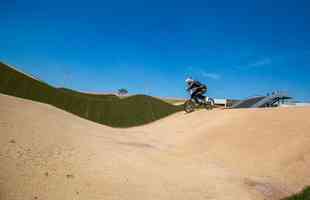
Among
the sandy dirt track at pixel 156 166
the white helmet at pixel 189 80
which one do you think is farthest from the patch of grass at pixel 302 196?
the white helmet at pixel 189 80


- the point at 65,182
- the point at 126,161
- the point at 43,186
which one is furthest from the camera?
the point at 126,161

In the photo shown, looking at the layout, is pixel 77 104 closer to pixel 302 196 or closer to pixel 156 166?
pixel 156 166

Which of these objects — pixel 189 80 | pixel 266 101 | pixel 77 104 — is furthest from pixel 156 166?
pixel 266 101

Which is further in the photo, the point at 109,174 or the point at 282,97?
the point at 282,97

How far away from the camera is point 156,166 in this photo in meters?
8.02

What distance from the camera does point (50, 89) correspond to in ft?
75.8

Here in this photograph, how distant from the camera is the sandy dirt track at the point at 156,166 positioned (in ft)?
17.8

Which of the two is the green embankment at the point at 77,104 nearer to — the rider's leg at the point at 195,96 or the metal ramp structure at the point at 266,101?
the rider's leg at the point at 195,96

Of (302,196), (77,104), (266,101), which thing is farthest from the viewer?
(266,101)

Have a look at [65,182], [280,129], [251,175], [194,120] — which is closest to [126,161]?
[65,182]

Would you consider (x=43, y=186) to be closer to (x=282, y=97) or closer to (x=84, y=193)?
(x=84, y=193)

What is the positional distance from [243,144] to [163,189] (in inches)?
244

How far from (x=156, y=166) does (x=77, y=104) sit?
1650cm

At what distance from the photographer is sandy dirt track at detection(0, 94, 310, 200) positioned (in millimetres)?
5430
